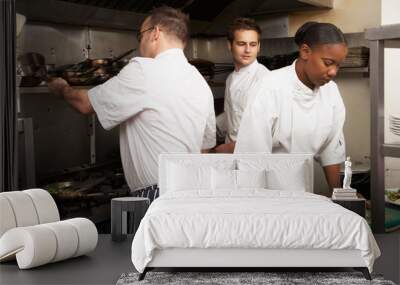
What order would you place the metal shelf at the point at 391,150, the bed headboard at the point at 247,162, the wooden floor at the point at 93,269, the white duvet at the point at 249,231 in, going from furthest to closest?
the metal shelf at the point at 391,150 → the bed headboard at the point at 247,162 → the wooden floor at the point at 93,269 → the white duvet at the point at 249,231

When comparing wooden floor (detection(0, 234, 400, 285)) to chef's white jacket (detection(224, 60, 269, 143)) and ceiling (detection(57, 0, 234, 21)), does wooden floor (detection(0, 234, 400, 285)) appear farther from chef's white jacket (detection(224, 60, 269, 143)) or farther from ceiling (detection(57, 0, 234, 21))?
ceiling (detection(57, 0, 234, 21))

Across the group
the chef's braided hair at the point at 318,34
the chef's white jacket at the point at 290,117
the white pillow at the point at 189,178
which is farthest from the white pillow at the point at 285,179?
the chef's braided hair at the point at 318,34

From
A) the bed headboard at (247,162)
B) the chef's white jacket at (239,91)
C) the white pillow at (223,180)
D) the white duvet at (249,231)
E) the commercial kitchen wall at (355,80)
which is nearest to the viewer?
the white duvet at (249,231)

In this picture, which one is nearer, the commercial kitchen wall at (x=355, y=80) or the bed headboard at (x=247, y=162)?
the bed headboard at (x=247, y=162)

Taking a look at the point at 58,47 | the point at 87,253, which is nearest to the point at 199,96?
the point at 58,47

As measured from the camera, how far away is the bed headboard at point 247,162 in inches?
220

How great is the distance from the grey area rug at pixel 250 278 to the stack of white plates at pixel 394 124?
1730mm

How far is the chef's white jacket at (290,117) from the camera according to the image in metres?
6.16

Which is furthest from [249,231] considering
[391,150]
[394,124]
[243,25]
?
[243,25]

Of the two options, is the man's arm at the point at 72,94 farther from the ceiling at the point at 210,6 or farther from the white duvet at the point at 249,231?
the white duvet at the point at 249,231

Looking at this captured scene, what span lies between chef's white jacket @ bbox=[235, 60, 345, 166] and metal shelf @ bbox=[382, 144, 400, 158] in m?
0.41

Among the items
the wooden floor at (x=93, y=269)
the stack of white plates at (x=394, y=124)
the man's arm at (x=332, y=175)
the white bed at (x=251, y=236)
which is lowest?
the wooden floor at (x=93, y=269)

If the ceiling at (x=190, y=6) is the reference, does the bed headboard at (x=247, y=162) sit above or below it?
below

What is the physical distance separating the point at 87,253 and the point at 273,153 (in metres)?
1.74
